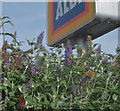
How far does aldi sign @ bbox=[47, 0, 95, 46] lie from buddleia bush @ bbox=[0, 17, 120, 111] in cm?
237

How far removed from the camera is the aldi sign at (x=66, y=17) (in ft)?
17.0

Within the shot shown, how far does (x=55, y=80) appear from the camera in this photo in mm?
2420

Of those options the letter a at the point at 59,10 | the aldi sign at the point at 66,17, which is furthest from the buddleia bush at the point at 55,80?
the letter a at the point at 59,10

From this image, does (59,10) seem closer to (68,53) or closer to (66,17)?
(66,17)

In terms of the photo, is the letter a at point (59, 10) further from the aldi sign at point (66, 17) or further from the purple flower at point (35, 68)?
the purple flower at point (35, 68)

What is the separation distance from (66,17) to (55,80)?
3.35 m

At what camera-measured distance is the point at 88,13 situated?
507cm

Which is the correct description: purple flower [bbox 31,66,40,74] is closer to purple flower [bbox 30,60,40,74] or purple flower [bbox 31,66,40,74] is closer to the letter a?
purple flower [bbox 30,60,40,74]

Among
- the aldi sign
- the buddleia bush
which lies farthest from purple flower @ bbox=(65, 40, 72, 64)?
the aldi sign

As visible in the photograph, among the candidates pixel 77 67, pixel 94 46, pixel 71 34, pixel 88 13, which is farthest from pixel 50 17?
pixel 77 67

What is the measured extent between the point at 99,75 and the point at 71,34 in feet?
10.3

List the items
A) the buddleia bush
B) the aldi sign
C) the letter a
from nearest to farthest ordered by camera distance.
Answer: the buddleia bush, the aldi sign, the letter a

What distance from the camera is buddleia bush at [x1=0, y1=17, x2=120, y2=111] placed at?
2.26 metres

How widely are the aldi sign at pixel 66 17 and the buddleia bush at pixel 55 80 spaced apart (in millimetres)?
2369
